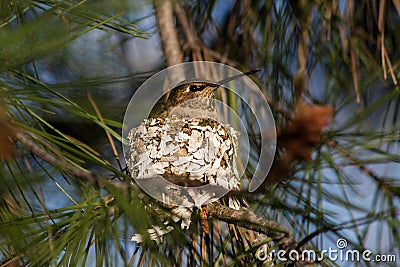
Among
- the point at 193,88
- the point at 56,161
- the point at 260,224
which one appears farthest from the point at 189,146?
the point at 56,161

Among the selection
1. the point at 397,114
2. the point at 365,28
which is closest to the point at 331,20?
the point at 365,28

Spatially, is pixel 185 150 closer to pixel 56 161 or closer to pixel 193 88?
pixel 193 88

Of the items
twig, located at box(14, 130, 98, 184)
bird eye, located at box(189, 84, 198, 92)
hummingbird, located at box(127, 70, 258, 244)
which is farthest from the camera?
bird eye, located at box(189, 84, 198, 92)

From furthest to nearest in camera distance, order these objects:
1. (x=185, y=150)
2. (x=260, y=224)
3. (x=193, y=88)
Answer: (x=193, y=88), (x=185, y=150), (x=260, y=224)

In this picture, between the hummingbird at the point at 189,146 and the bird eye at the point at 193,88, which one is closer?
the hummingbird at the point at 189,146

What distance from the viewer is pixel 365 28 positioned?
1701mm

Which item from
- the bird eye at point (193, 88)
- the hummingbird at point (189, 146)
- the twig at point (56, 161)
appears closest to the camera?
the twig at point (56, 161)

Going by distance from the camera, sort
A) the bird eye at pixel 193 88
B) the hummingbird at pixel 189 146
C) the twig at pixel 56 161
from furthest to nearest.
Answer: the bird eye at pixel 193 88
the hummingbird at pixel 189 146
the twig at pixel 56 161

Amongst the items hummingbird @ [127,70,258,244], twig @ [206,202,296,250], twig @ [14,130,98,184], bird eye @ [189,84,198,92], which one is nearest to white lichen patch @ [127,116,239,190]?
hummingbird @ [127,70,258,244]

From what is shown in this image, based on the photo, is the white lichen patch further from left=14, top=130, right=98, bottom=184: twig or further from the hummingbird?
left=14, top=130, right=98, bottom=184: twig

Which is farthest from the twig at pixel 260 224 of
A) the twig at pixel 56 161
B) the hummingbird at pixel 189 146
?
the twig at pixel 56 161

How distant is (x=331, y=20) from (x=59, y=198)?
0.89m

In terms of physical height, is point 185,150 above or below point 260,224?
above

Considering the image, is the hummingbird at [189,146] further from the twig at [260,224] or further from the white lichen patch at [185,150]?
the twig at [260,224]
